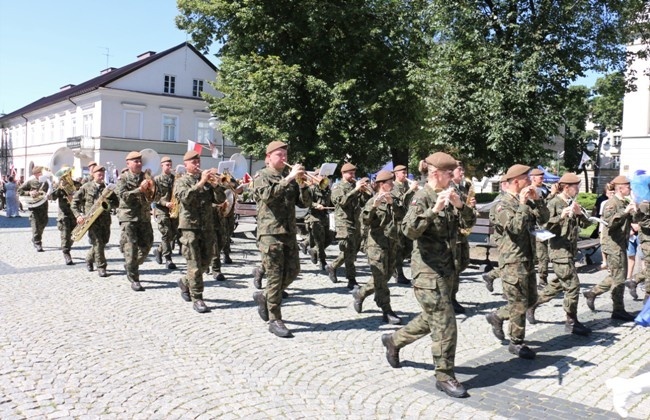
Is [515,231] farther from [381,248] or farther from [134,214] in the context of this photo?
[134,214]

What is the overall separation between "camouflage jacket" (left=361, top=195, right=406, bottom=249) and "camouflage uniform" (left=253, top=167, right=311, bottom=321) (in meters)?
1.15

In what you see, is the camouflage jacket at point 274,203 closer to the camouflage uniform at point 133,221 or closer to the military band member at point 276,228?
the military band member at point 276,228

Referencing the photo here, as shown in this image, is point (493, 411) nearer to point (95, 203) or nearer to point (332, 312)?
point (332, 312)

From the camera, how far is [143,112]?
4538 cm

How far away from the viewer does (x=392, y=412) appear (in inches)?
191

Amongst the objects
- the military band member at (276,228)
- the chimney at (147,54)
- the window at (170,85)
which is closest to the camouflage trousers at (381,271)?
the military band member at (276,228)

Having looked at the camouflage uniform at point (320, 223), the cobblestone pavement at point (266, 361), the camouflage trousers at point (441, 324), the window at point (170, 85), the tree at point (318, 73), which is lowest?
the cobblestone pavement at point (266, 361)

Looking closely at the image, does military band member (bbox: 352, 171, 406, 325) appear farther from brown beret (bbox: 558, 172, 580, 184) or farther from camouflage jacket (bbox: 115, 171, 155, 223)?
camouflage jacket (bbox: 115, 171, 155, 223)

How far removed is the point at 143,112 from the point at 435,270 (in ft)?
142

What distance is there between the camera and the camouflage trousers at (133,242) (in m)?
9.70

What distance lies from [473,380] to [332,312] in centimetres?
305

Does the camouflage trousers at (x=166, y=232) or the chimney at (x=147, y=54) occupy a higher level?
the chimney at (x=147, y=54)

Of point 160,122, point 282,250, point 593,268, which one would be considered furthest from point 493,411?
point 160,122

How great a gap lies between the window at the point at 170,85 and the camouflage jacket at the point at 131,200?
1522 inches
